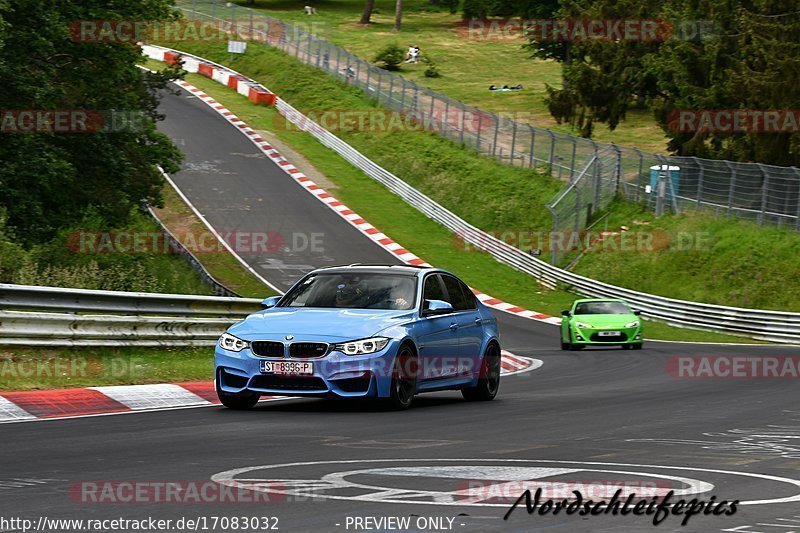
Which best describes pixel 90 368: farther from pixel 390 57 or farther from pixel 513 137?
pixel 390 57

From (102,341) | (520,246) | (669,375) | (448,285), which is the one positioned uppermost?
(448,285)

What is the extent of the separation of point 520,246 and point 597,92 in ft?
36.9

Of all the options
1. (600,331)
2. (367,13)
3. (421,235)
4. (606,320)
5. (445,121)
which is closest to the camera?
(600,331)

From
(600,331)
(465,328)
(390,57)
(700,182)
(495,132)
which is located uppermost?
(465,328)

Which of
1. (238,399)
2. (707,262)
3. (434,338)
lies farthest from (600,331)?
(238,399)

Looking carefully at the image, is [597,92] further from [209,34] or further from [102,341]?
[102,341]

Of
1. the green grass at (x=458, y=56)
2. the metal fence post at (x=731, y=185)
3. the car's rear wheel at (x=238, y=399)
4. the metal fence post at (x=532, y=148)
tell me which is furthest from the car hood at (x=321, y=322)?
the green grass at (x=458, y=56)

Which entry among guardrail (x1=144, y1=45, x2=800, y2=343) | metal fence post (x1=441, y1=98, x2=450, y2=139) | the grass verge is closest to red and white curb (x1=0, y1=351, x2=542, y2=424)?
the grass verge

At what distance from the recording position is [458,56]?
97938 mm

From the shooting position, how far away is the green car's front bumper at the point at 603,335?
95.8ft

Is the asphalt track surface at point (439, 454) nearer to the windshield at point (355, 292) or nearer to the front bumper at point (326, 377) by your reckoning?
the front bumper at point (326, 377)

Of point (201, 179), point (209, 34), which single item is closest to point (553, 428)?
point (201, 179)

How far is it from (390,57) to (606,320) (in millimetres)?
60007

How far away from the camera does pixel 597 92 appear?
177ft
